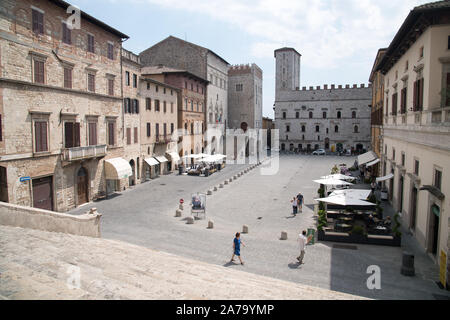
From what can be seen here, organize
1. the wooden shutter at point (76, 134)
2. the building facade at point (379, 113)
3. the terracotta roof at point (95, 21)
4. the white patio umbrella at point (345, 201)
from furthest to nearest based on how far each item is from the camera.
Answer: the building facade at point (379, 113)
the wooden shutter at point (76, 134)
the terracotta roof at point (95, 21)
the white patio umbrella at point (345, 201)

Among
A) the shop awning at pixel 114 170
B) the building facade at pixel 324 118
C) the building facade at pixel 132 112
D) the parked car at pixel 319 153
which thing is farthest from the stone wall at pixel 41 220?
the building facade at pixel 324 118

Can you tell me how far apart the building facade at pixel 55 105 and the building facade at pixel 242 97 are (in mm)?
39615

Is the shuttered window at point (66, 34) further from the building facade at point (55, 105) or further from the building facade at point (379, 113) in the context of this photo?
the building facade at point (379, 113)

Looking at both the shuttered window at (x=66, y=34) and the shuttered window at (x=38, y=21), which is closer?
the shuttered window at (x=38, y=21)

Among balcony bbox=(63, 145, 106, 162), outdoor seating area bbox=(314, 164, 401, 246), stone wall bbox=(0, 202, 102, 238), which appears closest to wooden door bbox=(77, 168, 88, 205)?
balcony bbox=(63, 145, 106, 162)

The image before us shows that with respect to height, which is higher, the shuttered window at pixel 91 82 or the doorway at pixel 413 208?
the shuttered window at pixel 91 82

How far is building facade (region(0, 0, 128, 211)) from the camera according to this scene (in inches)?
693

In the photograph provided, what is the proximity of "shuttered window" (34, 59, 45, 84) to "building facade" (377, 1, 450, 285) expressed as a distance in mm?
19375

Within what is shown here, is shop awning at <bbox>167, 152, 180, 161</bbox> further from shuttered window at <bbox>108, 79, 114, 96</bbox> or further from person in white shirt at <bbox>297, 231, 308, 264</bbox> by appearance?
person in white shirt at <bbox>297, 231, 308, 264</bbox>

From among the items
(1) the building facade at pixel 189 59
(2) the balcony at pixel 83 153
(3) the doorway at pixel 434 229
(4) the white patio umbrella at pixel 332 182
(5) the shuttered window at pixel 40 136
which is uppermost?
(1) the building facade at pixel 189 59

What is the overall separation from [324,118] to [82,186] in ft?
200

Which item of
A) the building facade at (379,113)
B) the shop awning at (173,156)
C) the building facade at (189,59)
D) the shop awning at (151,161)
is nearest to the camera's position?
the building facade at (379,113)

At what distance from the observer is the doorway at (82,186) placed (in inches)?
932
